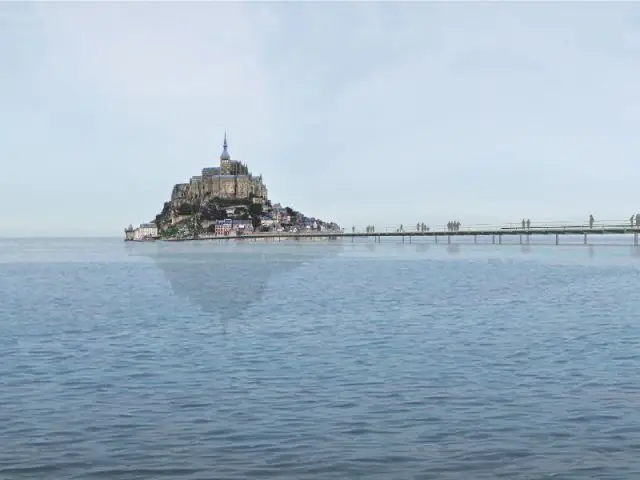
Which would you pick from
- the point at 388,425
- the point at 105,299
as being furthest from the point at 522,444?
the point at 105,299

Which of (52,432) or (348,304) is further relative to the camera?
(348,304)

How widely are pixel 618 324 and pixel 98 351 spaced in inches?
944

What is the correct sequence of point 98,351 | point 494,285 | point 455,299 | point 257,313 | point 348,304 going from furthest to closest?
point 494,285
point 455,299
point 348,304
point 257,313
point 98,351

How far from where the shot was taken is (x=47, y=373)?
24812mm

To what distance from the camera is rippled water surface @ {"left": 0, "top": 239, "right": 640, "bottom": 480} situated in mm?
15156

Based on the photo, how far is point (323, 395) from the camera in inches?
831

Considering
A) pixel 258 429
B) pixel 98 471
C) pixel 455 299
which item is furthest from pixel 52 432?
pixel 455 299

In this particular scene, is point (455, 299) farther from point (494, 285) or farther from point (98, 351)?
point (98, 351)

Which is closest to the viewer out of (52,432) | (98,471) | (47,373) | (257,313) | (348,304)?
(98,471)

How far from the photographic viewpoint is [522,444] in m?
16.2

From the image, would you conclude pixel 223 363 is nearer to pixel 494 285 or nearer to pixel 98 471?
pixel 98 471

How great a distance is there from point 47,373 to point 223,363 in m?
5.73

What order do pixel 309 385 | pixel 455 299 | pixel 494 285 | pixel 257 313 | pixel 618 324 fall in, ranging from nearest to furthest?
pixel 309 385, pixel 618 324, pixel 257 313, pixel 455 299, pixel 494 285

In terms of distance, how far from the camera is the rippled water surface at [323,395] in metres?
15.2
